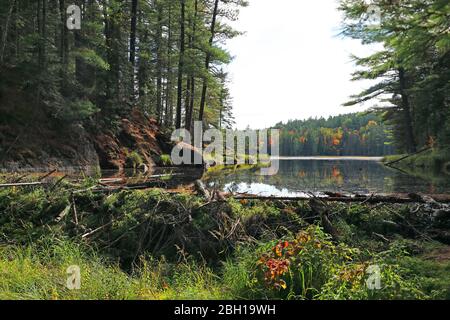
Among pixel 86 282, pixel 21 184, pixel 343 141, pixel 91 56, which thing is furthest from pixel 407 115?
pixel 343 141

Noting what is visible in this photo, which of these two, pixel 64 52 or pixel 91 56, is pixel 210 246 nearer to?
pixel 91 56

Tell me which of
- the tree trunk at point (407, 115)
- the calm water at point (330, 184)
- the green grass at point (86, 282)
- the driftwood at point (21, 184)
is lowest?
the green grass at point (86, 282)

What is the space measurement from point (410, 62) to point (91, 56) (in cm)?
1330

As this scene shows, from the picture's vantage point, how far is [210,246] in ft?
20.2

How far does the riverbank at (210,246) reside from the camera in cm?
400

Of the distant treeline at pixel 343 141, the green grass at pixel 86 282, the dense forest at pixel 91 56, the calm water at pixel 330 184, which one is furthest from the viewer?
the distant treeline at pixel 343 141

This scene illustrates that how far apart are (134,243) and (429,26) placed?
31.8ft

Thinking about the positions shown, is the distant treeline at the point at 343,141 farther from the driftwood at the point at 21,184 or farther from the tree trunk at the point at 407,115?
the driftwood at the point at 21,184

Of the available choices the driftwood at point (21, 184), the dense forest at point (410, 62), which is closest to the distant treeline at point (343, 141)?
the dense forest at point (410, 62)

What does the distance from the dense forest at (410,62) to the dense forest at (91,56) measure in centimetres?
1161

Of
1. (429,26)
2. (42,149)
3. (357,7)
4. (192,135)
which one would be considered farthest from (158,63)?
(429,26)

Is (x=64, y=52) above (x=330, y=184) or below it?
above

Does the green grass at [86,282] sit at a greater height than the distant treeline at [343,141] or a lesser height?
lesser
